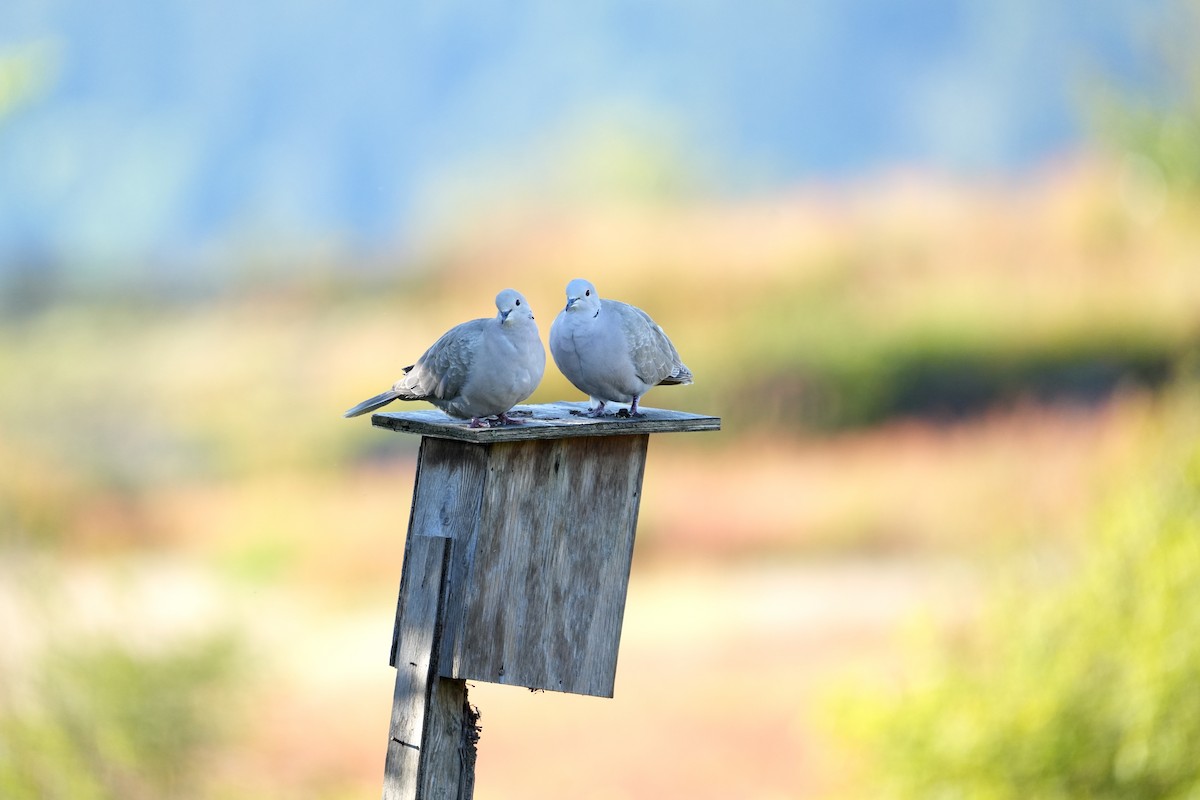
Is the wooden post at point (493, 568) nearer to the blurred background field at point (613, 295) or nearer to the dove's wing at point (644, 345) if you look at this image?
the dove's wing at point (644, 345)

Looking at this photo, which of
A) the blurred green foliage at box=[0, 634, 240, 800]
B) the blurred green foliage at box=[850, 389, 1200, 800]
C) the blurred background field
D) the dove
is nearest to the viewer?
the dove

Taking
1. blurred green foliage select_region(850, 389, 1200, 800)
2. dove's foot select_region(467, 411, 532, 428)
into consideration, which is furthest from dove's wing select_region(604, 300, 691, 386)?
blurred green foliage select_region(850, 389, 1200, 800)

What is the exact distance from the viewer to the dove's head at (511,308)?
83.9 inches

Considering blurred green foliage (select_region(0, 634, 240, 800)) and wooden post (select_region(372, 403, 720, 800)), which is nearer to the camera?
wooden post (select_region(372, 403, 720, 800))

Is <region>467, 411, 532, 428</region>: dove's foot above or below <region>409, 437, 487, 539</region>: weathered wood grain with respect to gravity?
above

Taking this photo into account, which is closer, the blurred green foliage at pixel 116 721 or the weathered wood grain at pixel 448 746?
the weathered wood grain at pixel 448 746

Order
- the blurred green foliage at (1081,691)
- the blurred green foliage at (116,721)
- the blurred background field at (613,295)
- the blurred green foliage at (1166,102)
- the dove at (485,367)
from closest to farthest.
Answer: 1. the dove at (485,367)
2. the blurred green foliage at (1081,691)
3. the blurred green foliage at (116,721)
4. the blurred background field at (613,295)
5. the blurred green foliage at (1166,102)

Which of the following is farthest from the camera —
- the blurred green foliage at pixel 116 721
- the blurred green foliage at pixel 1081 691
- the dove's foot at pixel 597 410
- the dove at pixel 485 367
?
the blurred green foliage at pixel 116 721

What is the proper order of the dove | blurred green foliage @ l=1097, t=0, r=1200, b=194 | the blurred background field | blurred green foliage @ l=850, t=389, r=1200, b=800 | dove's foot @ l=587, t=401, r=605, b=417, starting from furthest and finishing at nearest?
blurred green foliage @ l=1097, t=0, r=1200, b=194, the blurred background field, blurred green foliage @ l=850, t=389, r=1200, b=800, dove's foot @ l=587, t=401, r=605, b=417, the dove

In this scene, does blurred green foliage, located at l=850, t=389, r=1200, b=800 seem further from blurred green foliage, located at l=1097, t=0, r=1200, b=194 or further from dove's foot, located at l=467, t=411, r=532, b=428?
blurred green foliage, located at l=1097, t=0, r=1200, b=194

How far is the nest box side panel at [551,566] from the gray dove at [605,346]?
0.47 feet

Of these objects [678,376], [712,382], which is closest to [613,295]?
[712,382]

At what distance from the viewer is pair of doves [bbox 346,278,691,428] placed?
2.14 meters

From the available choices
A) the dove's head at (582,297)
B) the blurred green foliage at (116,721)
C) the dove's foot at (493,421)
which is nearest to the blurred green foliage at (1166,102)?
the blurred green foliage at (116,721)
